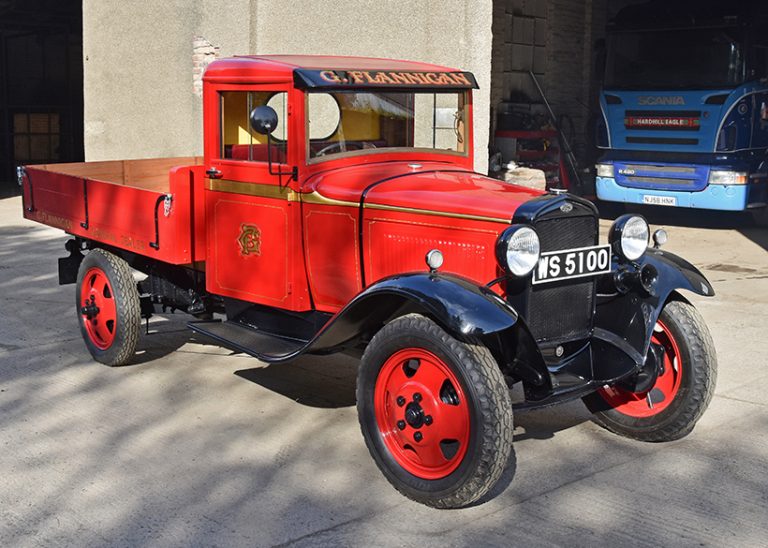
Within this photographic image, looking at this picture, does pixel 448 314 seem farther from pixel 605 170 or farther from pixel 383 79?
pixel 605 170

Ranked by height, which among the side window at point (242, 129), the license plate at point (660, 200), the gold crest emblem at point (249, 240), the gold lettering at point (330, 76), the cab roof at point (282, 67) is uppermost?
the cab roof at point (282, 67)

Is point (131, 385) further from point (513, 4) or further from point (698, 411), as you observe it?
point (513, 4)

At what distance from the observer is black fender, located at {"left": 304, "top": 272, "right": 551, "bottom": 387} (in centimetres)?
404

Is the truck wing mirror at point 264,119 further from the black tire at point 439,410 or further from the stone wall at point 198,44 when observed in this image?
the stone wall at point 198,44

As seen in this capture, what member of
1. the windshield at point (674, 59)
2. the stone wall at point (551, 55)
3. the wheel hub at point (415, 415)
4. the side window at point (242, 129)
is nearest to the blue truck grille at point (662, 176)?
the windshield at point (674, 59)

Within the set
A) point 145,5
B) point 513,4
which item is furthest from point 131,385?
point 513,4

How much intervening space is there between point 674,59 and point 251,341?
30.5 ft

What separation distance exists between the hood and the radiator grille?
0.70 feet

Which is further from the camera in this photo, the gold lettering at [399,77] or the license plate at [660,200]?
the license plate at [660,200]

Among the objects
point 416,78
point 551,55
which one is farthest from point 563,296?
point 551,55

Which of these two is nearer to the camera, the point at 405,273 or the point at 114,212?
the point at 405,273

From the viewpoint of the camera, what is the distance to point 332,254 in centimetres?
514

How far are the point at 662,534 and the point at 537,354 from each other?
87cm

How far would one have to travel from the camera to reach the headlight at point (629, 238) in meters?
4.85
